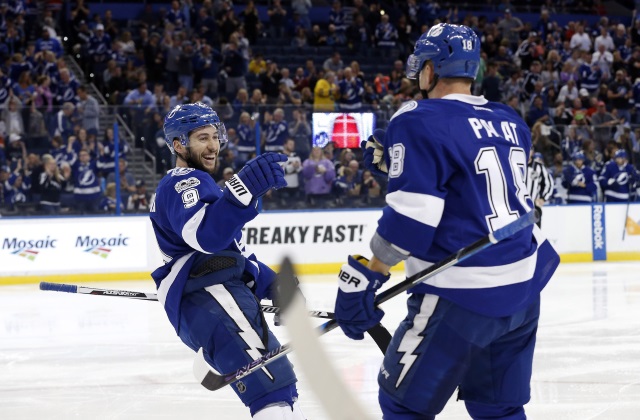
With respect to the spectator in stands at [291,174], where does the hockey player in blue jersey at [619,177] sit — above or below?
below

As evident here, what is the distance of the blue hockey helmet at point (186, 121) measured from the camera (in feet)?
11.6

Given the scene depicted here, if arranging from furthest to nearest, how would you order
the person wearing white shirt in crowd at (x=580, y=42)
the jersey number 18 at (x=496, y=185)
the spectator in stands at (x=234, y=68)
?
the person wearing white shirt in crowd at (x=580, y=42) → the spectator in stands at (x=234, y=68) → the jersey number 18 at (x=496, y=185)

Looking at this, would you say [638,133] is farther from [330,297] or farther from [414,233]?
[414,233]

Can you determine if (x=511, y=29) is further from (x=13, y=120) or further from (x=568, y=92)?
(x=13, y=120)

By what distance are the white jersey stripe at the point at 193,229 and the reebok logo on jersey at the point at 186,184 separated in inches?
5.1

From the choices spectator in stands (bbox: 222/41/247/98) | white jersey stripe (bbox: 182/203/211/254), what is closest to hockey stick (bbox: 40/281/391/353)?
white jersey stripe (bbox: 182/203/211/254)

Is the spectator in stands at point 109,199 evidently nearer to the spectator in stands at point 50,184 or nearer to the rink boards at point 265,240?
the rink boards at point 265,240

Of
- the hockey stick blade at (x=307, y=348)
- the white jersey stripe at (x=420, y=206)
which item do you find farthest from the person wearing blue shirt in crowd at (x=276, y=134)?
the hockey stick blade at (x=307, y=348)

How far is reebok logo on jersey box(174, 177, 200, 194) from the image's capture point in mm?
3270

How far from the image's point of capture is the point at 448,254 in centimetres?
267

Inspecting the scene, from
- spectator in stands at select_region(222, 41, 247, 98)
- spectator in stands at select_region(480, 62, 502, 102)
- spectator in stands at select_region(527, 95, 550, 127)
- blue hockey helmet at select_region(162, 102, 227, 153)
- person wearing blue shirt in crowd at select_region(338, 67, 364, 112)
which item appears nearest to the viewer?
blue hockey helmet at select_region(162, 102, 227, 153)

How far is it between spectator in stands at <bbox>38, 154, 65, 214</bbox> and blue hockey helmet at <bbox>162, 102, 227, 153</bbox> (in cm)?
739

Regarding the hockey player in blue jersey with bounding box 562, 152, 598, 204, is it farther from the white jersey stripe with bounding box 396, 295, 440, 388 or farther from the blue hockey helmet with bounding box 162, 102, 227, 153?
the white jersey stripe with bounding box 396, 295, 440, 388

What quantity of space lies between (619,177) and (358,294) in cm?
1077
